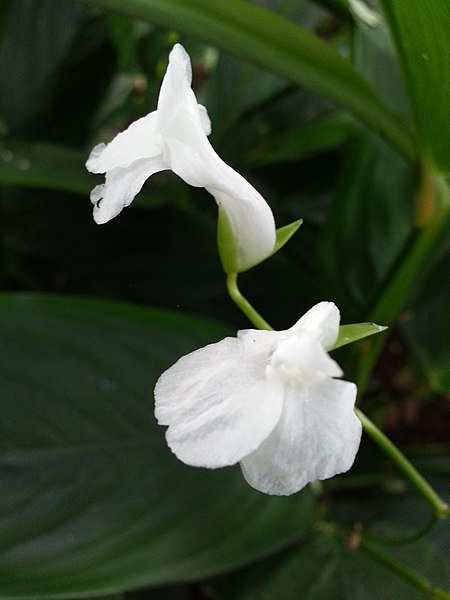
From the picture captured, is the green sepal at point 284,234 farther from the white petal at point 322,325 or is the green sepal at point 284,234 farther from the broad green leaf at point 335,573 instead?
the broad green leaf at point 335,573

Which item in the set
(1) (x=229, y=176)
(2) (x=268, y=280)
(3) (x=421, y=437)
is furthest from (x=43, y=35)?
(3) (x=421, y=437)

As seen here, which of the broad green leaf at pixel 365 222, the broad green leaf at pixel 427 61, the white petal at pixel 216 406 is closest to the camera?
the white petal at pixel 216 406

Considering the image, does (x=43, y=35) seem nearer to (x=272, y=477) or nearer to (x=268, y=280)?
(x=268, y=280)

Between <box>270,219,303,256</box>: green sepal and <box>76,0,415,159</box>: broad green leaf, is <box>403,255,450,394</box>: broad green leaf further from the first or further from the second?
<box>270,219,303,256</box>: green sepal

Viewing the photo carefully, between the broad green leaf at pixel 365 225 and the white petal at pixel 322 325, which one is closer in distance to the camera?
the white petal at pixel 322 325

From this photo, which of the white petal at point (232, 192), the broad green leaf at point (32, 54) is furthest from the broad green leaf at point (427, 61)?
the broad green leaf at point (32, 54)

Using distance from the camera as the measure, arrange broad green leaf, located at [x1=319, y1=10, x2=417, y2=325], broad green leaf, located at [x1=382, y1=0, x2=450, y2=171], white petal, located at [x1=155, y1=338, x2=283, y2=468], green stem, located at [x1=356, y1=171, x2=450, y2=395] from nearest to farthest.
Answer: white petal, located at [x1=155, y1=338, x2=283, y2=468], broad green leaf, located at [x1=382, y1=0, x2=450, y2=171], green stem, located at [x1=356, y1=171, x2=450, y2=395], broad green leaf, located at [x1=319, y1=10, x2=417, y2=325]

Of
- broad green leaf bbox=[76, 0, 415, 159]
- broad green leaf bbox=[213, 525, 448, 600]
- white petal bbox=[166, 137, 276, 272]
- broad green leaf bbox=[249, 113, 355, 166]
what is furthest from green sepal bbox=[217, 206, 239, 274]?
broad green leaf bbox=[249, 113, 355, 166]
